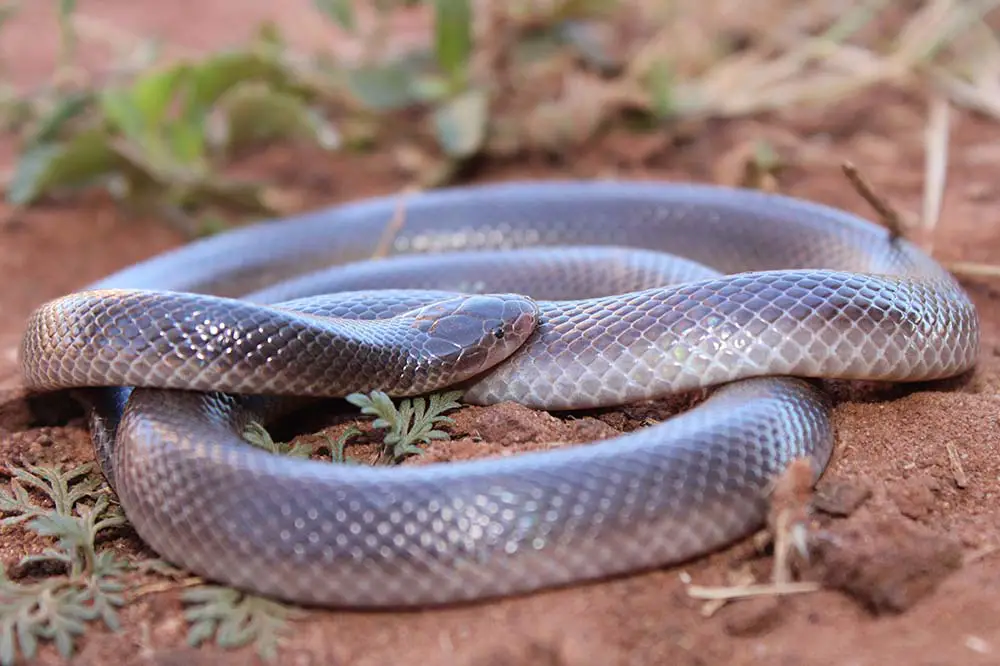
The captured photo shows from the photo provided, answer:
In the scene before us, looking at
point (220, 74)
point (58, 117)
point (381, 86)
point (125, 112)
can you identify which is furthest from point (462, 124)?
point (58, 117)

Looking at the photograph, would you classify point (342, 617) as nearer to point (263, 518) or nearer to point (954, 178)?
point (263, 518)

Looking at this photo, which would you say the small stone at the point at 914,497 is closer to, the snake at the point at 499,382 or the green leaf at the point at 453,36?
the snake at the point at 499,382

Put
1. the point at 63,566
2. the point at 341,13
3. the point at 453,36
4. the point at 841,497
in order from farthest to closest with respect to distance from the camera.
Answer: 1. the point at 341,13
2. the point at 453,36
3. the point at 63,566
4. the point at 841,497

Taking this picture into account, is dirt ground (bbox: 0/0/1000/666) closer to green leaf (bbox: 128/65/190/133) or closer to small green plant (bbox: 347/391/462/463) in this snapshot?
small green plant (bbox: 347/391/462/463)

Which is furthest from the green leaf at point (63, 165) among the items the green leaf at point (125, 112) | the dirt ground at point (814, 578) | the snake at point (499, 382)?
the snake at point (499, 382)

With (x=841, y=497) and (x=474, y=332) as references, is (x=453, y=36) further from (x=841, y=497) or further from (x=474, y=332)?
(x=841, y=497)

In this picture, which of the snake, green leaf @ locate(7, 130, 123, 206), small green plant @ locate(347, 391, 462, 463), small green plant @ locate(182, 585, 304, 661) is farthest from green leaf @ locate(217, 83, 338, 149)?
small green plant @ locate(182, 585, 304, 661)

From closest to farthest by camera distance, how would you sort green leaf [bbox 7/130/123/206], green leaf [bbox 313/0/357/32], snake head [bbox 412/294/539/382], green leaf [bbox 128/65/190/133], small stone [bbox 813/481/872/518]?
small stone [bbox 813/481/872/518] < snake head [bbox 412/294/539/382] < green leaf [bbox 128/65/190/133] < green leaf [bbox 7/130/123/206] < green leaf [bbox 313/0/357/32]
